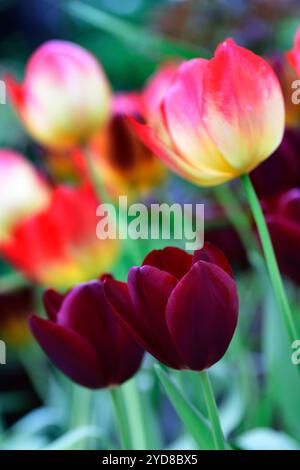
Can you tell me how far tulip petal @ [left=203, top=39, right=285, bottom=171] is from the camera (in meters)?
0.19

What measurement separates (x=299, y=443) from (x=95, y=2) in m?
0.87

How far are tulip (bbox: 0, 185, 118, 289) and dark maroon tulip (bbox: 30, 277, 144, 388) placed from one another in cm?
12

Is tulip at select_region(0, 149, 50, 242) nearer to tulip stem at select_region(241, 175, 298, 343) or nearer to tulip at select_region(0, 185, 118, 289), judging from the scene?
tulip at select_region(0, 185, 118, 289)

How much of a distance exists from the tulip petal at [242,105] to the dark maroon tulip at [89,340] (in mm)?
53

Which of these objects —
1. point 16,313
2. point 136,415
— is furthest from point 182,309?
point 16,313

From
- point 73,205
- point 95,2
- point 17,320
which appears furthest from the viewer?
point 95,2

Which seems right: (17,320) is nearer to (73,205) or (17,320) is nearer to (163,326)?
(73,205)

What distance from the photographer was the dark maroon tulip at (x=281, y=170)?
0.24 m

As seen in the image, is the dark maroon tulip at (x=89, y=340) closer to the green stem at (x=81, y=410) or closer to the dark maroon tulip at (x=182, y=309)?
the dark maroon tulip at (x=182, y=309)

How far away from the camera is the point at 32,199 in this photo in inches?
14.1

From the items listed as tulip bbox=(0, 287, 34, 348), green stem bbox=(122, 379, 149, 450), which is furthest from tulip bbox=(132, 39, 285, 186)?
tulip bbox=(0, 287, 34, 348)

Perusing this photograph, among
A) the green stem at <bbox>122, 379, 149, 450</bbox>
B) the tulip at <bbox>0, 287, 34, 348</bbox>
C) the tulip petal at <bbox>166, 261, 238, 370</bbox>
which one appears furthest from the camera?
the tulip at <bbox>0, 287, 34, 348</bbox>

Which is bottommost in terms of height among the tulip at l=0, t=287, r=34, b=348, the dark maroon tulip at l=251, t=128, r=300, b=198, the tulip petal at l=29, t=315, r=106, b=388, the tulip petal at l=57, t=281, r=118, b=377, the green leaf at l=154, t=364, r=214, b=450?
the green leaf at l=154, t=364, r=214, b=450
